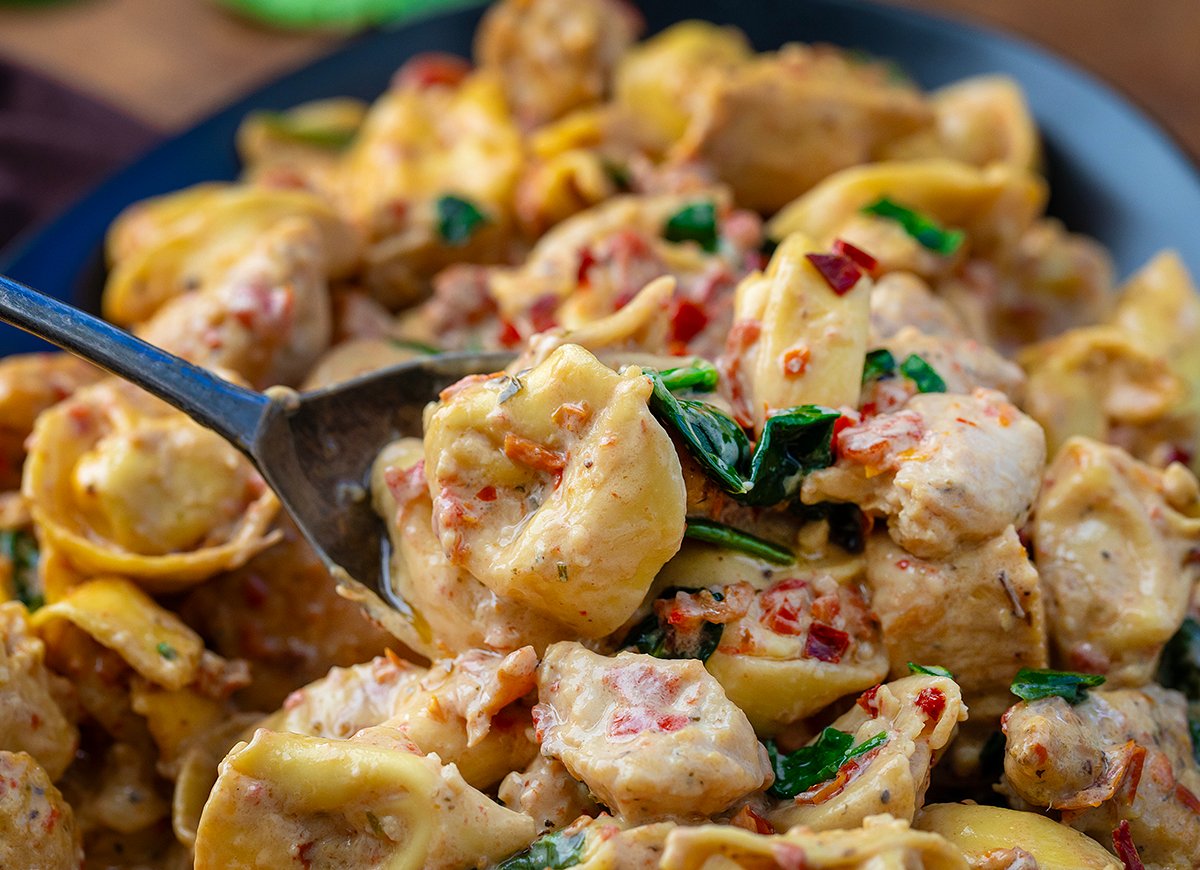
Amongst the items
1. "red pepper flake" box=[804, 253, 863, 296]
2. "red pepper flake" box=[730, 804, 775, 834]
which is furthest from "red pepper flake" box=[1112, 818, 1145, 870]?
"red pepper flake" box=[804, 253, 863, 296]

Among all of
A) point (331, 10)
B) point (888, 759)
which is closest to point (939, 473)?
point (888, 759)

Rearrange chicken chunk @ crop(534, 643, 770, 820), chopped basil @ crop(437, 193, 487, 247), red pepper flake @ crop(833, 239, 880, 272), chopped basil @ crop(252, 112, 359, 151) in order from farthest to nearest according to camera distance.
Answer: chopped basil @ crop(252, 112, 359, 151)
chopped basil @ crop(437, 193, 487, 247)
red pepper flake @ crop(833, 239, 880, 272)
chicken chunk @ crop(534, 643, 770, 820)

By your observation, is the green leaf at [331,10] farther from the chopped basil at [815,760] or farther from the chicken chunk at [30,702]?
the chopped basil at [815,760]

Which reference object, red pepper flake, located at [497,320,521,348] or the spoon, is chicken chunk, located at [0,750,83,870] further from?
red pepper flake, located at [497,320,521,348]

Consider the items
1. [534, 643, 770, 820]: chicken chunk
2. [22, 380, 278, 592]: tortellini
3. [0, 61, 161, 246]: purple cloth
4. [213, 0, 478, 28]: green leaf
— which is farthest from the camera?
[213, 0, 478, 28]: green leaf

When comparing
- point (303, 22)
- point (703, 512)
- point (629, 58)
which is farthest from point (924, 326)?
point (303, 22)

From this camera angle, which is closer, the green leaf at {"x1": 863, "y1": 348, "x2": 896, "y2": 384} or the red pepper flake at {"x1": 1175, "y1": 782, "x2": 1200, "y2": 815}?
the red pepper flake at {"x1": 1175, "y1": 782, "x2": 1200, "y2": 815}

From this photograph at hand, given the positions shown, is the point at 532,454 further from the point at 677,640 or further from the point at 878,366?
the point at 878,366

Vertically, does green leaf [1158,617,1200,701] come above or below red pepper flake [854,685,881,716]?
below
